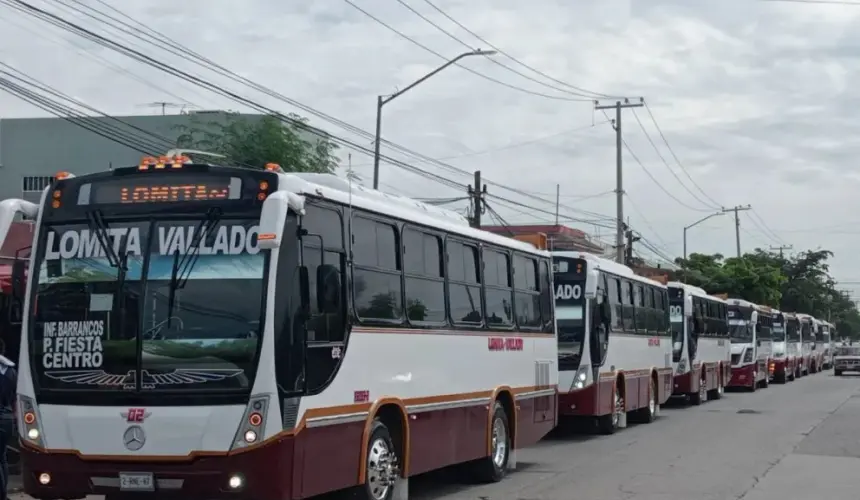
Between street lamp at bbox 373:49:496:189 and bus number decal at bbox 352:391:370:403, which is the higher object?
street lamp at bbox 373:49:496:189

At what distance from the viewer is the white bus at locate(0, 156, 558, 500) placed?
8773 millimetres

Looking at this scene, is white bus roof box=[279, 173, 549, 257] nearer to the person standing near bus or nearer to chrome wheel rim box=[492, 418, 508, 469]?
chrome wheel rim box=[492, 418, 508, 469]

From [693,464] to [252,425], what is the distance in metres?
9.39

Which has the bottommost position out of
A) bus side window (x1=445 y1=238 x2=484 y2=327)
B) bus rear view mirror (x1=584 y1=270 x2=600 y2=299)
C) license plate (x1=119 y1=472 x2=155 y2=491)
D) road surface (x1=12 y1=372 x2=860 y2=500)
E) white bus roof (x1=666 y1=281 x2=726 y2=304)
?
road surface (x1=12 y1=372 x2=860 y2=500)

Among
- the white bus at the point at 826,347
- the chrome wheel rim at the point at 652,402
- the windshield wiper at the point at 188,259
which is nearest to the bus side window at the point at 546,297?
the windshield wiper at the point at 188,259

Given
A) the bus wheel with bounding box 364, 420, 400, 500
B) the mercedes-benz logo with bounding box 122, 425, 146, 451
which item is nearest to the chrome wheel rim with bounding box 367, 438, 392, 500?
the bus wheel with bounding box 364, 420, 400, 500

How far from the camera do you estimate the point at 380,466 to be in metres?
10.7

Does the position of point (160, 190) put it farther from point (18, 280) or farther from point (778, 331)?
point (778, 331)

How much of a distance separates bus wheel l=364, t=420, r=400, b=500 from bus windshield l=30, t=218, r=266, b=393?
2139 millimetres

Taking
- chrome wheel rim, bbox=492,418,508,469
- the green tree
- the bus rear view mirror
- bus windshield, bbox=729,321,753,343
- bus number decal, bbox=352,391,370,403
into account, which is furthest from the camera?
bus windshield, bbox=729,321,753,343

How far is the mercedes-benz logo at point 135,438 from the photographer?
8.84 meters

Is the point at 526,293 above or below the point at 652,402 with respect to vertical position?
above

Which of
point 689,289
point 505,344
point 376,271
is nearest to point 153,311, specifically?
point 376,271

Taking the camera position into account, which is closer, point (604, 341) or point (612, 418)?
point (604, 341)
